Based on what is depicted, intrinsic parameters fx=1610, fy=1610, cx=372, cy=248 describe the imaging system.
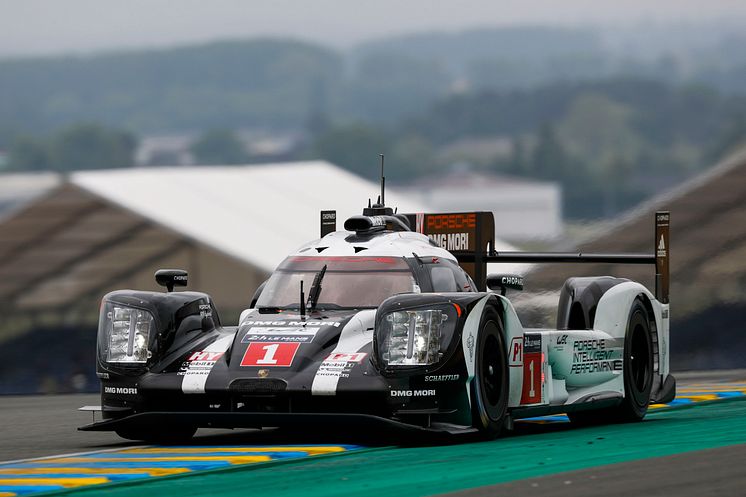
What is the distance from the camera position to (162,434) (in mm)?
10812

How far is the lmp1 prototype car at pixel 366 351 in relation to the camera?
9.83 m

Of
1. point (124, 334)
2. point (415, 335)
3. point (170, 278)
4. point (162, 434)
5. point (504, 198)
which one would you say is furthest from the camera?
point (504, 198)

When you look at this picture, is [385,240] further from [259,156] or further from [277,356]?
[259,156]

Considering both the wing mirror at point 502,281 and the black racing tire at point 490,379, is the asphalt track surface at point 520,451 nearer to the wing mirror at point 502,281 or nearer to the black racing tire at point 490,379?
the black racing tire at point 490,379

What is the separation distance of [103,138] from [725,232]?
146239 millimetres

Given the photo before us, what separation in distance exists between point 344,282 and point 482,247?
2473 millimetres

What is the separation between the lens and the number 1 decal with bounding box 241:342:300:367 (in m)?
10.0

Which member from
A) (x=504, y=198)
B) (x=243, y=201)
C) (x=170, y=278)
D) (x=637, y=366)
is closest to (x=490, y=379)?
(x=170, y=278)

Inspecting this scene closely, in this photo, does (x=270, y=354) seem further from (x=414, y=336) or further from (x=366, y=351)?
(x=414, y=336)

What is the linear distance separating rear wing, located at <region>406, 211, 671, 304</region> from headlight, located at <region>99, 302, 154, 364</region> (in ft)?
10.9

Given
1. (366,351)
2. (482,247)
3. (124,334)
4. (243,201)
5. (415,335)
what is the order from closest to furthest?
(415,335) < (366,351) < (124,334) < (482,247) < (243,201)

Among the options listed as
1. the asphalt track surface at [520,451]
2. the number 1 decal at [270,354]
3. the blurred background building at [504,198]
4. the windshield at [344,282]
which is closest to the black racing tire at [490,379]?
the asphalt track surface at [520,451]

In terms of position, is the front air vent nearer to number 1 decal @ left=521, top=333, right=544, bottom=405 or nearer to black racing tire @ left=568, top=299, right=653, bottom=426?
number 1 decal @ left=521, top=333, right=544, bottom=405

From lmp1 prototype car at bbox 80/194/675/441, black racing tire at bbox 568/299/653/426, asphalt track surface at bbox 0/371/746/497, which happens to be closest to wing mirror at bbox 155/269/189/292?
lmp1 prototype car at bbox 80/194/675/441
